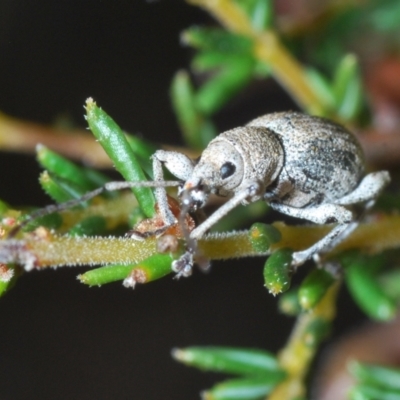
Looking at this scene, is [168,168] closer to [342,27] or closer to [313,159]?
[313,159]

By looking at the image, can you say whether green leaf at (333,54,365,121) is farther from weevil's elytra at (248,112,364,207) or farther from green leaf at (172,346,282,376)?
green leaf at (172,346,282,376)

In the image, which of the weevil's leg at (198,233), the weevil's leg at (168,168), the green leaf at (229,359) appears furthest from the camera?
the green leaf at (229,359)

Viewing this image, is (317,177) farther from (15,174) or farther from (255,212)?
(15,174)

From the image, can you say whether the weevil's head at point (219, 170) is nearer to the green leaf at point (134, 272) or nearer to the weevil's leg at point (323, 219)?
the weevil's leg at point (323, 219)

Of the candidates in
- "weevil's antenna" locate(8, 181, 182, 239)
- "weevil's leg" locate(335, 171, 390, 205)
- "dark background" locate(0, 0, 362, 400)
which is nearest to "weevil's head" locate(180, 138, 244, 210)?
"weevil's antenna" locate(8, 181, 182, 239)

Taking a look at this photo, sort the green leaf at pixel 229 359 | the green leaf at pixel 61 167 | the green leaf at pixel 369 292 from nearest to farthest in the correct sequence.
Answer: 1. the green leaf at pixel 61 167
2. the green leaf at pixel 229 359
3. the green leaf at pixel 369 292

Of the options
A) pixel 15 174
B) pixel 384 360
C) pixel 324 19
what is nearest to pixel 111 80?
pixel 15 174

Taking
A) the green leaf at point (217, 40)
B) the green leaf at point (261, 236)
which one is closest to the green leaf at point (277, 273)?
the green leaf at point (261, 236)
